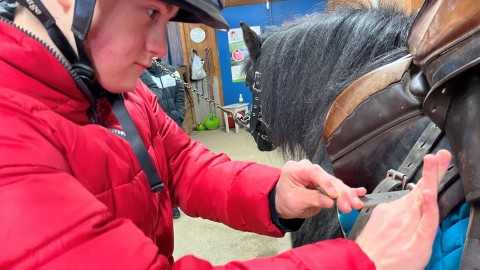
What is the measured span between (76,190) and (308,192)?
14.2 inches

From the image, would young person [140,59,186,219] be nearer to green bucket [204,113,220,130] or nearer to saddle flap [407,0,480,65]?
saddle flap [407,0,480,65]

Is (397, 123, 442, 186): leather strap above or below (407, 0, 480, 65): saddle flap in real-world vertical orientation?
below

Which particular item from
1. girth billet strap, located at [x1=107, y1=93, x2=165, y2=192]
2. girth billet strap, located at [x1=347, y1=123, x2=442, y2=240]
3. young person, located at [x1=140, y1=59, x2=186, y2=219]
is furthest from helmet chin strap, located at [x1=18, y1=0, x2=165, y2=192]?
young person, located at [x1=140, y1=59, x2=186, y2=219]

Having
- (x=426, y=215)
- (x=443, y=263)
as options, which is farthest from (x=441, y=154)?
(x=443, y=263)

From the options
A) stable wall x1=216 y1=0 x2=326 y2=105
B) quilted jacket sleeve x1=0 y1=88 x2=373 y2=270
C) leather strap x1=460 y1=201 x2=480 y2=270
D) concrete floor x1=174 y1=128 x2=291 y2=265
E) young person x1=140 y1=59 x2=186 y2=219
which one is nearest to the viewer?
quilted jacket sleeve x1=0 y1=88 x2=373 y2=270

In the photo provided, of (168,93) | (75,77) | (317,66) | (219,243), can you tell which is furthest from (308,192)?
(168,93)

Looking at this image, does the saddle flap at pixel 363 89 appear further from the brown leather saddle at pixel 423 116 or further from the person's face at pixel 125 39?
the person's face at pixel 125 39

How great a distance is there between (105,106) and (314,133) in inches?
20.7

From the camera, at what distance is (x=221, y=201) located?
2.62ft

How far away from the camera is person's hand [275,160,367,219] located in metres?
0.54

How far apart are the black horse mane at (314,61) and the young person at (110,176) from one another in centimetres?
35

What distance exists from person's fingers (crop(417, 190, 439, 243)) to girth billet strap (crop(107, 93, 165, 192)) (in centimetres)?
40

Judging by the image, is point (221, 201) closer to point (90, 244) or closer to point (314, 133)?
point (314, 133)

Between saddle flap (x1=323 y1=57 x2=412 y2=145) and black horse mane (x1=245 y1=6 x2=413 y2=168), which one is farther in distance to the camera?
black horse mane (x1=245 y1=6 x2=413 y2=168)
